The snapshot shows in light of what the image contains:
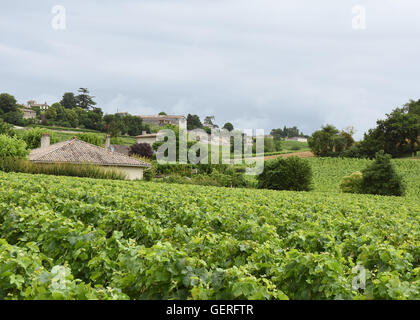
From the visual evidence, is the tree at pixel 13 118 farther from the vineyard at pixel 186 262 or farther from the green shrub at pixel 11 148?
the vineyard at pixel 186 262

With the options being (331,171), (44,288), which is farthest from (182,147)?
(44,288)

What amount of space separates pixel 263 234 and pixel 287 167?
3604 cm

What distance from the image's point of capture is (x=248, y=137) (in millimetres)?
103750

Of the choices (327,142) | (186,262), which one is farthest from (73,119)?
(186,262)

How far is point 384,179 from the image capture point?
4072 cm

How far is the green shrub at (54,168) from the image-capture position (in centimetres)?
3142

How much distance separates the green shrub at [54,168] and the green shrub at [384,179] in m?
27.0

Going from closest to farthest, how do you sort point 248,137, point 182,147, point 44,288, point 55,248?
point 44,288, point 55,248, point 182,147, point 248,137

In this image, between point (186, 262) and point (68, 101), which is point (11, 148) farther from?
point (68, 101)

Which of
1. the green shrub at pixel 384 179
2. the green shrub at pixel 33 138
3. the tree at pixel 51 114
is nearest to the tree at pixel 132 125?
the tree at pixel 51 114

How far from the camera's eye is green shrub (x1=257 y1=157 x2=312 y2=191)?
41.8 meters

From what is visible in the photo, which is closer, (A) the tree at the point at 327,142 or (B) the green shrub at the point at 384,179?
(B) the green shrub at the point at 384,179

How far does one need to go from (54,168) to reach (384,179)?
32530 millimetres
